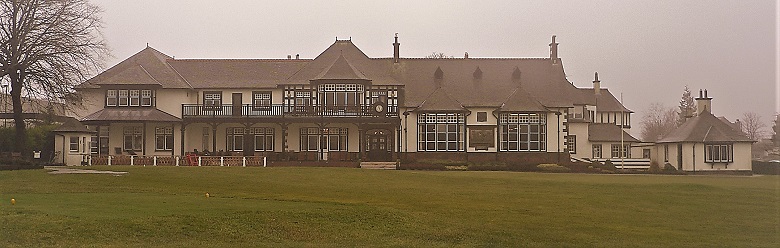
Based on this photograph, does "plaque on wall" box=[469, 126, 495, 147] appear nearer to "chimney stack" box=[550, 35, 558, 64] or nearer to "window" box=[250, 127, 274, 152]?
"chimney stack" box=[550, 35, 558, 64]

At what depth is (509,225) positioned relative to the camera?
689 inches

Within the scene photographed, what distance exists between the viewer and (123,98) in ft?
143

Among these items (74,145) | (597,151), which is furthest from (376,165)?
(597,151)

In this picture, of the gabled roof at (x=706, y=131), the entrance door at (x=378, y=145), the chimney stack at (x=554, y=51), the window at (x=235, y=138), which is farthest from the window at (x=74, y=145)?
the gabled roof at (x=706, y=131)

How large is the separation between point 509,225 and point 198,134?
30.5 meters

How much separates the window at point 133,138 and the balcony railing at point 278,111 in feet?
8.70

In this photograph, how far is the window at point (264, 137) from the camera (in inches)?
1761

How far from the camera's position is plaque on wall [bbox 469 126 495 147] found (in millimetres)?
44438

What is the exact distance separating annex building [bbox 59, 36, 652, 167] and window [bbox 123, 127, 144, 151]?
55 mm

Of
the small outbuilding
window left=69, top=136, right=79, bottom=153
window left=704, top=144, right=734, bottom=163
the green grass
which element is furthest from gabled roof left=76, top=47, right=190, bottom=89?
window left=704, top=144, right=734, bottom=163

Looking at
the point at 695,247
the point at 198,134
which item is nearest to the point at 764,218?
the point at 695,247

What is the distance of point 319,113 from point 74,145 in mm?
12676

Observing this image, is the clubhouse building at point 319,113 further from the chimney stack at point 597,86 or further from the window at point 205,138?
the chimney stack at point 597,86

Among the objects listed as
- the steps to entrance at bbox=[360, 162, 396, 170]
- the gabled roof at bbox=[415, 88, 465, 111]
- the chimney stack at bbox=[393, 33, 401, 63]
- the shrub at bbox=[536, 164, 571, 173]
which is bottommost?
the shrub at bbox=[536, 164, 571, 173]
